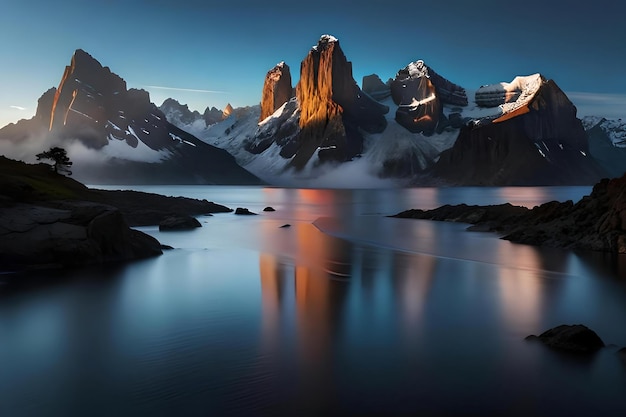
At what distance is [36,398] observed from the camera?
32.0 feet

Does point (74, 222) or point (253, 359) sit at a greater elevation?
point (74, 222)

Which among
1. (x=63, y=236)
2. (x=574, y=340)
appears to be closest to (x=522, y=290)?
(x=574, y=340)

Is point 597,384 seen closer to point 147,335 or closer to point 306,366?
point 306,366

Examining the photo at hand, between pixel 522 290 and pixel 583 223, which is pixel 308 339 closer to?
pixel 522 290

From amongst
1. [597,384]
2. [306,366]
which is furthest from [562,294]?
[306,366]

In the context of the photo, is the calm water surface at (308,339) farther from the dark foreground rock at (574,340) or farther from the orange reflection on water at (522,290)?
the dark foreground rock at (574,340)

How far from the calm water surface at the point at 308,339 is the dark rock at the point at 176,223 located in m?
19.5

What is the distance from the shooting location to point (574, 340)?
12.8 meters

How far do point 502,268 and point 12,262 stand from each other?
24.5 m

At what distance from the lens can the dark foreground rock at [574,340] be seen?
41.2 ft

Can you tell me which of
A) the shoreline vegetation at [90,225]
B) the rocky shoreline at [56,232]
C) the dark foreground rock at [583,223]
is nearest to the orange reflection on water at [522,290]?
the dark foreground rock at [583,223]

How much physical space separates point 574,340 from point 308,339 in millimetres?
6914

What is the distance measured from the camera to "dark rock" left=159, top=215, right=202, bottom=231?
4666cm

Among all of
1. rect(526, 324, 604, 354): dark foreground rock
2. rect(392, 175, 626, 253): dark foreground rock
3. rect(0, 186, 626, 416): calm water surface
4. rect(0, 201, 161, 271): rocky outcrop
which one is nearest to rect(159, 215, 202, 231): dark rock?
rect(0, 201, 161, 271): rocky outcrop
